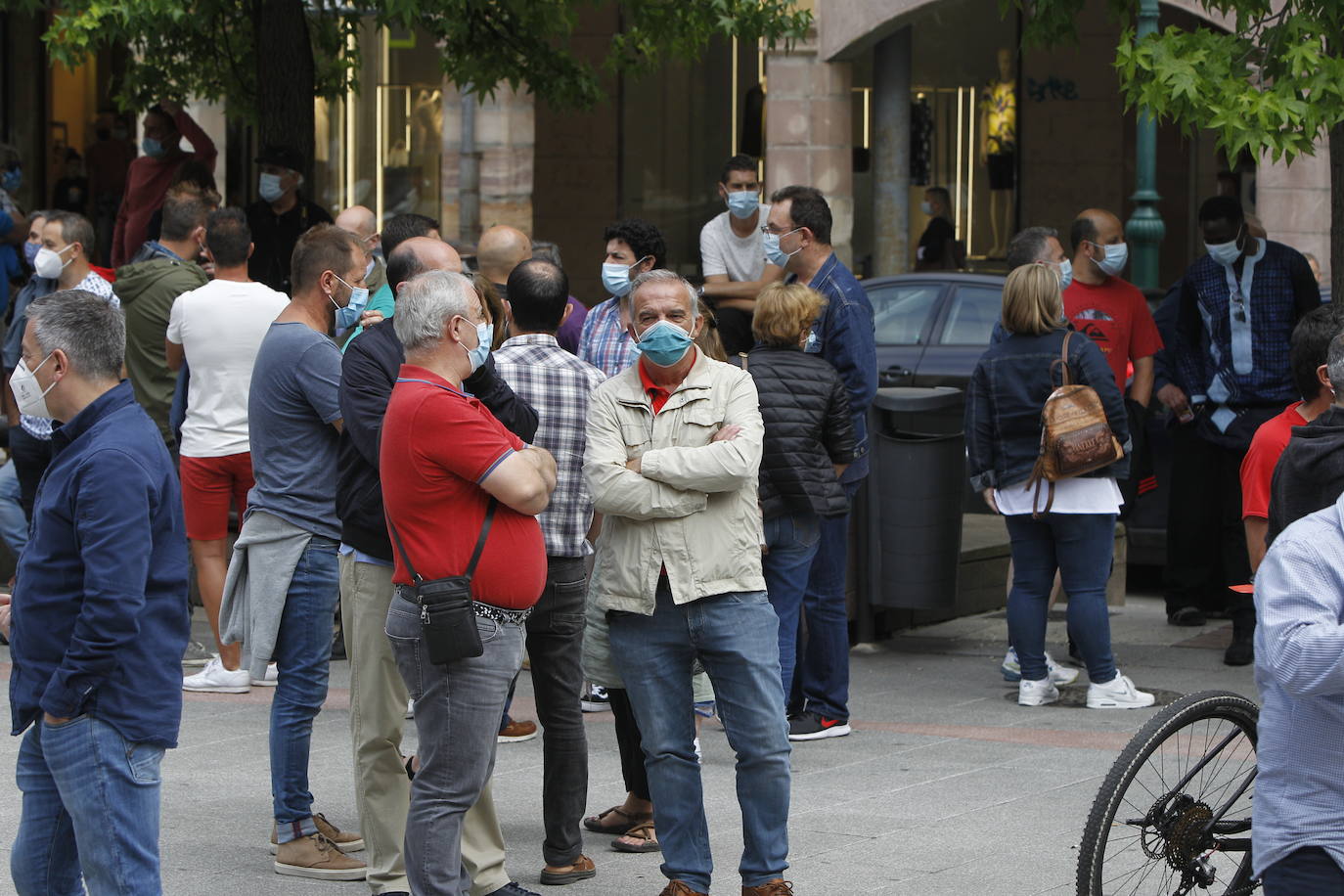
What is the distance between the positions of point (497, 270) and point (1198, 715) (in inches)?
157

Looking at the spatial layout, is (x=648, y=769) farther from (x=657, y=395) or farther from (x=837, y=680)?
(x=837, y=680)

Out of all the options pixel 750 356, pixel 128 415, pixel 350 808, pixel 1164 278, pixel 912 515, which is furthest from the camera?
pixel 1164 278

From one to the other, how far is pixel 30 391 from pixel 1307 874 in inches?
119

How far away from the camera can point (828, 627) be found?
7809 millimetres

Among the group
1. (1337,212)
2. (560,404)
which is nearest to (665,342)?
(560,404)

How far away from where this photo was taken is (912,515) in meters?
9.19

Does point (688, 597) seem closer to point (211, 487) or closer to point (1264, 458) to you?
point (1264, 458)

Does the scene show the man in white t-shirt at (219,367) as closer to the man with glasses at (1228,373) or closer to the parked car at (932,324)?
the man with glasses at (1228,373)

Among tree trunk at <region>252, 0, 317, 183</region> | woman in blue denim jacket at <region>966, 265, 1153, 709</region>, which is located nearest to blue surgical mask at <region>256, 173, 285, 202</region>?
tree trunk at <region>252, 0, 317, 183</region>

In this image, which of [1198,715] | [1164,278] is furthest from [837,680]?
[1164,278]

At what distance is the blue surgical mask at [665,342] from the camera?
562 centimetres

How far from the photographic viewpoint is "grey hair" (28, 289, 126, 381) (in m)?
4.59

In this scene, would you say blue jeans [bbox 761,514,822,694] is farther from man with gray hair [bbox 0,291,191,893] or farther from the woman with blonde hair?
man with gray hair [bbox 0,291,191,893]

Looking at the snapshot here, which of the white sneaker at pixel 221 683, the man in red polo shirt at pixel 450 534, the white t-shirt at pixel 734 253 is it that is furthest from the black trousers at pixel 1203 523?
the man in red polo shirt at pixel 450 534
